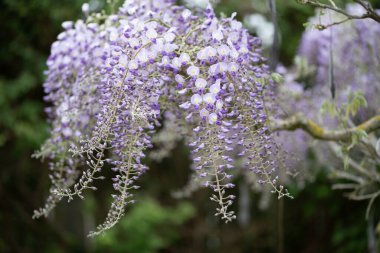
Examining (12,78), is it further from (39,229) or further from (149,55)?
(149,55)

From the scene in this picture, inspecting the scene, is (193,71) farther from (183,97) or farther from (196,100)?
(183,97)

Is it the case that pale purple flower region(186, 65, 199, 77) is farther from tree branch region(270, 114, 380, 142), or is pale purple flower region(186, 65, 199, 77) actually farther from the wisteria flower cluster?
tree branch region(270, 114, 380, 142)

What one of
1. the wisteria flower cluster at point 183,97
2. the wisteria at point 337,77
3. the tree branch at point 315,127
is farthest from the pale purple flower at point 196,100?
the wisteria at point 337,77

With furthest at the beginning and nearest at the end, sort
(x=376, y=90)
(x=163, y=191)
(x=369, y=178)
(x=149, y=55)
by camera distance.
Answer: (x=163, y=191) < (x=376, y=90) < (x=369, y=178) < (x=149, y=55)

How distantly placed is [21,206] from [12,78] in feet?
3.42

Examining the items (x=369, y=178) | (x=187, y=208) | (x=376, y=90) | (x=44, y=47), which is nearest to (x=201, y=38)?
(x=369, y=178)

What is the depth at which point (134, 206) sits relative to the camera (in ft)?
15.4

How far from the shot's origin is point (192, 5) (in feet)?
5.57

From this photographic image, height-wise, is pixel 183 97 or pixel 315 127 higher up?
pixel 183 97

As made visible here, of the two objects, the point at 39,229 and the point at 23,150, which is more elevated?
the point at 23,150

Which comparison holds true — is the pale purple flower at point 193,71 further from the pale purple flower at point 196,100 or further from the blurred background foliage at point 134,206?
the blurred background foliage at point 134,206

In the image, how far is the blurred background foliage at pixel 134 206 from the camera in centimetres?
345

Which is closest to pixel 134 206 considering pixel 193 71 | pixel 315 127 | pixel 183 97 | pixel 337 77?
pixel 337 77

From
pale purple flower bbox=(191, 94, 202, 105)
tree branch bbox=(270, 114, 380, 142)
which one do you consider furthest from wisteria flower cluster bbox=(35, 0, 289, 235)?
tree branch bbox=(270, 114, 380, 142)
